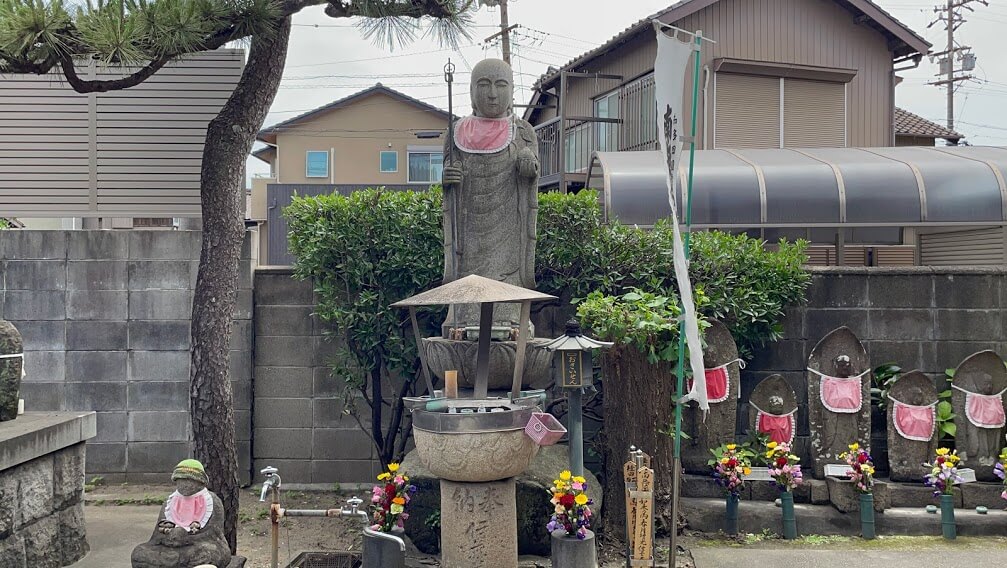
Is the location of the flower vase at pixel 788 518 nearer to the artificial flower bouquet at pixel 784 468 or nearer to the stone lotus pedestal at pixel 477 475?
the artificial flower bouquet at pixel 784 468

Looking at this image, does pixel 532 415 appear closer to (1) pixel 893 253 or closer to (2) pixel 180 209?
(2) pixel 180 209

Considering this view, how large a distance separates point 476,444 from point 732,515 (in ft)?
8.52

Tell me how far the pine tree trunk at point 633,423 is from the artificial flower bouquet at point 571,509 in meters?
1.10

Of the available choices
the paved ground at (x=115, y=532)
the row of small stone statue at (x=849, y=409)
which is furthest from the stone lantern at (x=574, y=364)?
the paved ground at (x=115, y=532)

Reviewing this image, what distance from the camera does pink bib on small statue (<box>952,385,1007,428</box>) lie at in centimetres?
648

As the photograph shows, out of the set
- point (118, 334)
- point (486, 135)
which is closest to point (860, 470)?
point (486, 135)

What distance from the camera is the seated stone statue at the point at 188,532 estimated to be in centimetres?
423

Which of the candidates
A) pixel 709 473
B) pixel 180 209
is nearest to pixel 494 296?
pixel 709 473

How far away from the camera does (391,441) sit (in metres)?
7.26

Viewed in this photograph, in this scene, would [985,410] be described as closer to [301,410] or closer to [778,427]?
[778,427]

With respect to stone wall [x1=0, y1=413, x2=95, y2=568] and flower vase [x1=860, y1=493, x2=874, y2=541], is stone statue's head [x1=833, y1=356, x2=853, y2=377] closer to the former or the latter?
flower vase [x1=860, y1=493, x2=874, y2=541]

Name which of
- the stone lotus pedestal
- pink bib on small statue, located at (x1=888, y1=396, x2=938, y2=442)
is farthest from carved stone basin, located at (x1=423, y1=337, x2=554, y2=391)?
pink bib on small statue, located at (x1=888, y1=396, x2=938, y2=442)

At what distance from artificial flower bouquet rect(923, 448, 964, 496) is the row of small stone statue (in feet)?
0.77

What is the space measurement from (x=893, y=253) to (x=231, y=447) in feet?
39.0
